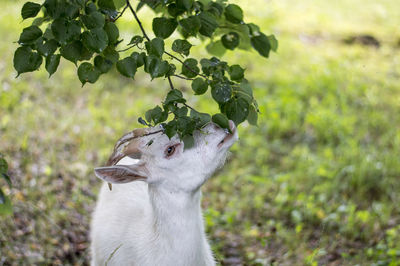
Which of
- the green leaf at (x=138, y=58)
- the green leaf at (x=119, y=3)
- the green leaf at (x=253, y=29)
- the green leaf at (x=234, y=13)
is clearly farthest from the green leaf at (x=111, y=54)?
the green leaf at (x=253, y=29)

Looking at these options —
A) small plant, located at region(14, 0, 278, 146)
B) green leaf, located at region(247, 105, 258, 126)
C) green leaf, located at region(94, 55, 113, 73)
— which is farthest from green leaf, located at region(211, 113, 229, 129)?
green leaf, located at region(94, 55, 113, 73)

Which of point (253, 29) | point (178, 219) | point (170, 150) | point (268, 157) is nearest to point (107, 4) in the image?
point (170, 150)

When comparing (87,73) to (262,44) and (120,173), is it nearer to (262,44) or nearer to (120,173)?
(120,173)

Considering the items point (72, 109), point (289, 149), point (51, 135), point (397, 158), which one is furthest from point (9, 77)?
point (397, 158)

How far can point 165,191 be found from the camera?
3000mm

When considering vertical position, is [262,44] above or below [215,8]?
below

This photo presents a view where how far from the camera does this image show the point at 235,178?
562cm

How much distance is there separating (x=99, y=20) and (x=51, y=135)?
3.92 m

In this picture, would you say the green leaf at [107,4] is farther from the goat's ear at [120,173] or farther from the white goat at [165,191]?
the goat's ear at [120,173]

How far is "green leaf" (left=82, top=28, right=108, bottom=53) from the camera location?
7.63 ft

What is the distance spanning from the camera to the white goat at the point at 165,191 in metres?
2.87

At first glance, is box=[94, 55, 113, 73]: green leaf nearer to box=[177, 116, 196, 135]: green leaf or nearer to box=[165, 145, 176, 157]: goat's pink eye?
box=[177, 116, 196, 135]: green leaf

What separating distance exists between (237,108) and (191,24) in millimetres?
454

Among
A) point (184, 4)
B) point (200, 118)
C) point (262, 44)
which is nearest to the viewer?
point (184, 4)
